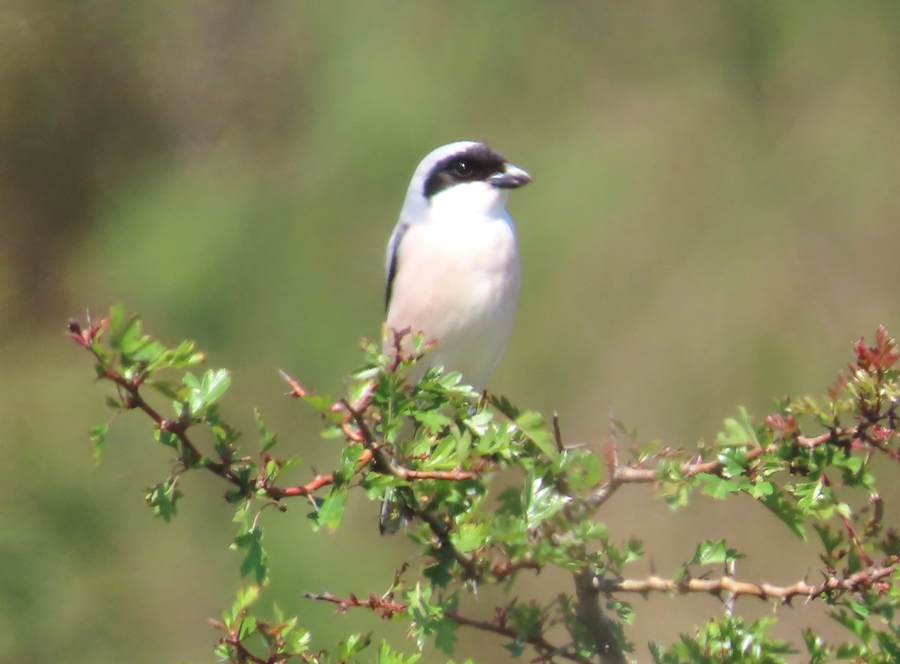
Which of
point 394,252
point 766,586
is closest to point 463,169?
A: point 394,252

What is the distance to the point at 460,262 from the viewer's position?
9.34 feet

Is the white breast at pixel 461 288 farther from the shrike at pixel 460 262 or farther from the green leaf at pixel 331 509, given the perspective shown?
the green leaf at pixel 331 509

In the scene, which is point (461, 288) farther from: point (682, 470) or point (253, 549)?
point (253, 549)

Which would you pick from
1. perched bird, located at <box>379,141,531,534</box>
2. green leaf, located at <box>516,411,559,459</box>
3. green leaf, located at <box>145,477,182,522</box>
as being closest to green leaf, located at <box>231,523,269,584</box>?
green leaf, located at <box>145,477,182,522</box>

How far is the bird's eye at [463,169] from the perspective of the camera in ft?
9.91

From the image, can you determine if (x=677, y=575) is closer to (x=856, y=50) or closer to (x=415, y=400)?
(x=415, y=400)

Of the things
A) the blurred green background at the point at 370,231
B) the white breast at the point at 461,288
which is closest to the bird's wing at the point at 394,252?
the white breast at the point at 461,288

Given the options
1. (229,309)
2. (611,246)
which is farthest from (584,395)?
(229,309)

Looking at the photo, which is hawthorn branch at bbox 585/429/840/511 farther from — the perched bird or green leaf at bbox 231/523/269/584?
the perched bird

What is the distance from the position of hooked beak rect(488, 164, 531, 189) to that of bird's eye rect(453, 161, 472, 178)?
2.5 inches

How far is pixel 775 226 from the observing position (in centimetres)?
534

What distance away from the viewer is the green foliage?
1271mm

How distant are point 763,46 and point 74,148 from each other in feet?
11.5

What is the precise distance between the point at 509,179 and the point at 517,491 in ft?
5.41
